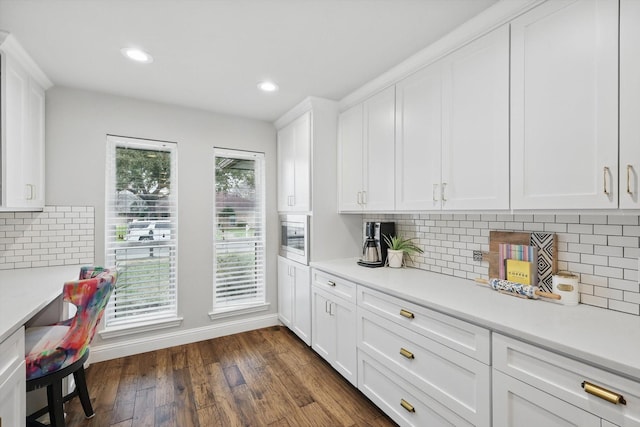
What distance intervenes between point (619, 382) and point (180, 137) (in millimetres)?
3449

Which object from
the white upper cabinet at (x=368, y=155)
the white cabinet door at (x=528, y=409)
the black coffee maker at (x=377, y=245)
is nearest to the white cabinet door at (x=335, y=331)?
the black coffee maker at (x=377, y=245)

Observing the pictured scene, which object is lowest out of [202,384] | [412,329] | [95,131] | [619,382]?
[202,384]

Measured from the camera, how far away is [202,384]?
7.68ft

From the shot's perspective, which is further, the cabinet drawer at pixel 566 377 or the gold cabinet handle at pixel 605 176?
the gold cabinet handle at pixel 605 176

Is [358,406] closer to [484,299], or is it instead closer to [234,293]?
[484,299]

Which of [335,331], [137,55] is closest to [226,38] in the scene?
[137,55]

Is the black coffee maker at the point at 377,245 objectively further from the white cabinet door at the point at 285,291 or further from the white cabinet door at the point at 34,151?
the white cabinet door at the point at 34,151

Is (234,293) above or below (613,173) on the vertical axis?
below

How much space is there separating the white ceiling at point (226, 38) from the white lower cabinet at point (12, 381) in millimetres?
1693

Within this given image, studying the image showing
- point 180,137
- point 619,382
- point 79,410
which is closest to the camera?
point 619,382

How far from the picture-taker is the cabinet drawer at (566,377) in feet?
3.13

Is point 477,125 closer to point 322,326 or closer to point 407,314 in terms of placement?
point 407,314

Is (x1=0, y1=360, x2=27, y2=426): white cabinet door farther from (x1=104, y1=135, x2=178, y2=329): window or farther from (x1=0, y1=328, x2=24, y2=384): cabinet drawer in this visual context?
(x1=104, y1=135, x2=178, y2=329): window

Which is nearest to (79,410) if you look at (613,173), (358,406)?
(358,406)
